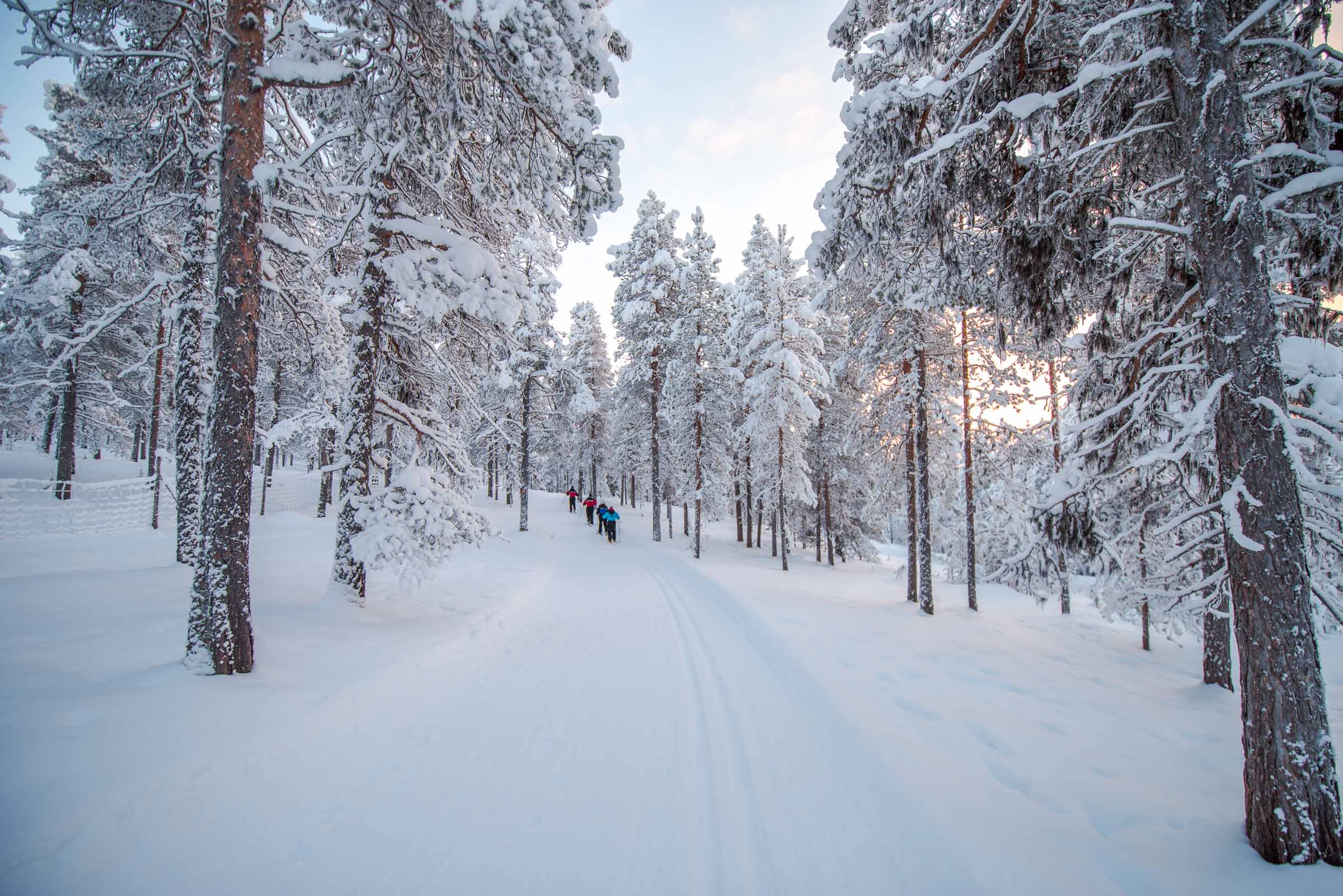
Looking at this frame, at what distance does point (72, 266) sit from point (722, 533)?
33.2m

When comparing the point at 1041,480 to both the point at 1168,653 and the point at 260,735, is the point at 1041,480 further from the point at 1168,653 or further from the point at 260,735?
the point at 260,735

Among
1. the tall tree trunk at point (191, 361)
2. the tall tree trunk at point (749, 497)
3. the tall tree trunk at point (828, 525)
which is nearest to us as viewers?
the tall tree trunk at point (191, 361)

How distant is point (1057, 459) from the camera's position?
1167 cm

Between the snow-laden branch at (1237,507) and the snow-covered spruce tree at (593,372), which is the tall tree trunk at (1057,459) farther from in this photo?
the snow-covered spruce tree at (593,372)

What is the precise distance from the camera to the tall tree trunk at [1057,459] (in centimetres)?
505

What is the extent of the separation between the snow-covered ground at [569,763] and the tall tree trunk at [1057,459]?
72.0 inches

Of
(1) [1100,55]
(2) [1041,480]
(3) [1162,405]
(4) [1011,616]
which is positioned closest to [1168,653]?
(4) [1011,616]

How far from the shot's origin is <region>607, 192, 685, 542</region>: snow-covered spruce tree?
23.8m

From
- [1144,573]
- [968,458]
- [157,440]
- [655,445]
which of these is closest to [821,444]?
[655,445]

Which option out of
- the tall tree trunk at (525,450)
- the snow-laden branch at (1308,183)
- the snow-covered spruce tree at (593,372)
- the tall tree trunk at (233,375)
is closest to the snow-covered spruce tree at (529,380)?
the tall tree trunk at (525,450)

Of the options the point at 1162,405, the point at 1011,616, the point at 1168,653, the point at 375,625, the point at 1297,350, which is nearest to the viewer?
the point at 1297,350

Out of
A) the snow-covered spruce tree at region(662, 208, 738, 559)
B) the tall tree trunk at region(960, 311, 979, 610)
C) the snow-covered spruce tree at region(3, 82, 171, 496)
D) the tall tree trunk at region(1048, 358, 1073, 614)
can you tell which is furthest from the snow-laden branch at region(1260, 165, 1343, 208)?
the snow-covered spruce tree at region(662, 208, 738, 559)

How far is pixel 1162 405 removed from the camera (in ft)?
18.1

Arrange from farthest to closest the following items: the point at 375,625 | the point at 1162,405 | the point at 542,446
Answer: the point at 542,446
the point at 375,625
the point at 1162,405
